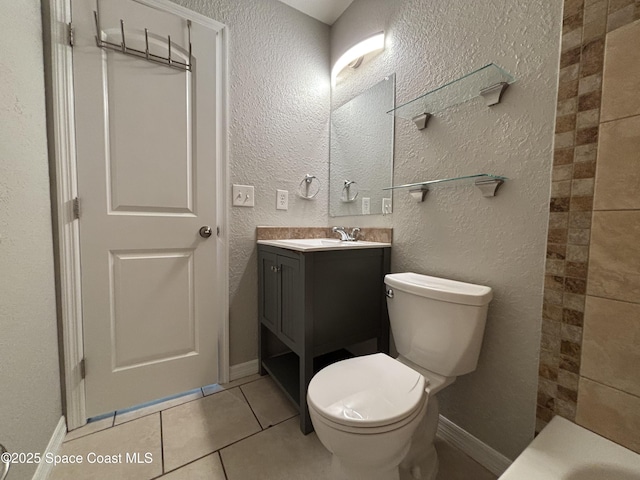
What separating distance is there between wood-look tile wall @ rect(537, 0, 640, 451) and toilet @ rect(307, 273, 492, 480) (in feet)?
0.74

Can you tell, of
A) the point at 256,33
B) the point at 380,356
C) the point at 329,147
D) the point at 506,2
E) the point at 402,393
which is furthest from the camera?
the point at 329,147

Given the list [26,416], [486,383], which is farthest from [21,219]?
[486,383]

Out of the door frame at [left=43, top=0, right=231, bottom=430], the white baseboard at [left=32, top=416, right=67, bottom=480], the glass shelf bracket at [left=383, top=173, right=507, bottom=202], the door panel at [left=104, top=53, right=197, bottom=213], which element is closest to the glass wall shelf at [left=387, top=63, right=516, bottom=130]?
the glass shelf bracket at [left=383, top=173, right=507, bottom=202]

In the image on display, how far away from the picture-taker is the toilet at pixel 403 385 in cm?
74

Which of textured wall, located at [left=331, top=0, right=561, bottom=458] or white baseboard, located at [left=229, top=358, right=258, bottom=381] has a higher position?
textured wall, located at [left=331, top=0, right=561, bottom=458]

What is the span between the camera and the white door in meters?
1.19

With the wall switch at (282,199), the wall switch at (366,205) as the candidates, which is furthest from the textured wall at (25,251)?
the wall switch at (366,205)

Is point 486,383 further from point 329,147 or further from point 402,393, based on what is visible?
point 329,147

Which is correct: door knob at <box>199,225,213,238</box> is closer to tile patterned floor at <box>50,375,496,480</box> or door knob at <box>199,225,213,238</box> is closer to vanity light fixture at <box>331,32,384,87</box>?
tile patterned floor at <box>50,375,496,480</box>

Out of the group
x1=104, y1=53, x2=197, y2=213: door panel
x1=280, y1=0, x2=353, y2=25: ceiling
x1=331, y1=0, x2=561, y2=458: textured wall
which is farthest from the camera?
x1=280, y1=0, x2=353, y2=25: ceiling

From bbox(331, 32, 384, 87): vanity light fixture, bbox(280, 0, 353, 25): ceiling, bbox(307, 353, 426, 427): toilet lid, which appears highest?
bbox(280, 0, 353, 25): ceiling

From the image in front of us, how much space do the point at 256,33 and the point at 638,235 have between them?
1943mm

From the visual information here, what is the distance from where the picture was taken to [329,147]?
6.20 ft

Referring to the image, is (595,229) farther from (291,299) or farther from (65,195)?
(65,195)
